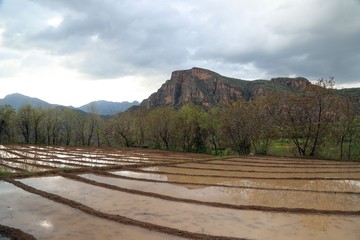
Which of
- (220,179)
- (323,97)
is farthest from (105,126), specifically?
(220,179)

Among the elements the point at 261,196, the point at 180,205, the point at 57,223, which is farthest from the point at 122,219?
the point at 261,196

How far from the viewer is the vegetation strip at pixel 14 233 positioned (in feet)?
25.2

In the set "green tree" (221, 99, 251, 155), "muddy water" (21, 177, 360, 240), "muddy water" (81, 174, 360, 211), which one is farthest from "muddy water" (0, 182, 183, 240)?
"green tree" (221, 99, 251, 155)

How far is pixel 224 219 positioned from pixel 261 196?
3.84m

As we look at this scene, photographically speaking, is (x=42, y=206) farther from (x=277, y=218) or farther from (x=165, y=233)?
(x=277, y=218)

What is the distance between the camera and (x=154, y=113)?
50.7 m

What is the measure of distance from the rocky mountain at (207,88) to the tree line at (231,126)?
3209 inches

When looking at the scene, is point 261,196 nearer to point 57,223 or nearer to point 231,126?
point 57,223

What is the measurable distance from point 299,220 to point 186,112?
37.3 metres

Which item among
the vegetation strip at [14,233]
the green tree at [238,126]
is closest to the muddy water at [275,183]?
the vegetation strip at [14,233]

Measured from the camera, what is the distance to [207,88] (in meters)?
164

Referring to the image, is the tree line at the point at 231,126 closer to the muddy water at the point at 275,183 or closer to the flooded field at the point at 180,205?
the flooded field at the point at 180,205

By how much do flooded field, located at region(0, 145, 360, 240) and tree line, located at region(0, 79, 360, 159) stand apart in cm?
1329

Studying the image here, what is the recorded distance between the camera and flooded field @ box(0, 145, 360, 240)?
8.34m
